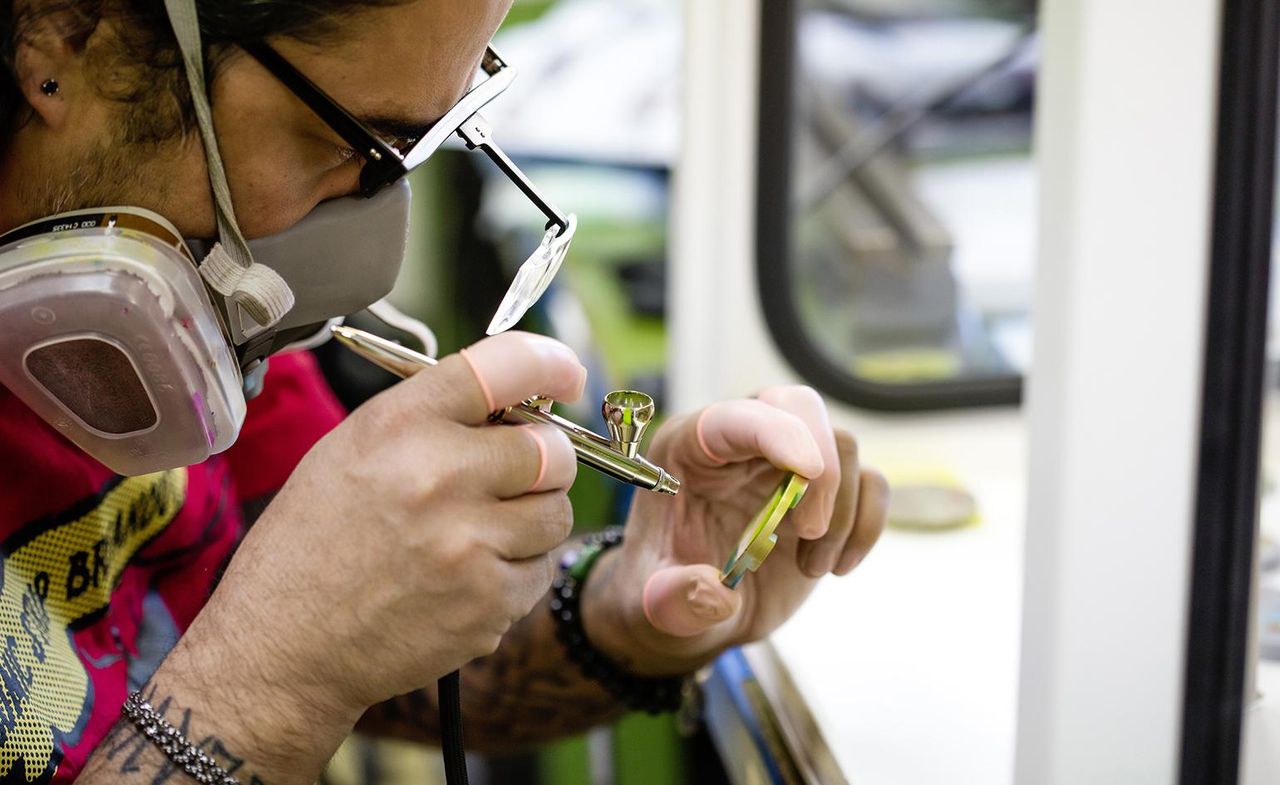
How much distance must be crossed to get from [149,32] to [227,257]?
0.53ft

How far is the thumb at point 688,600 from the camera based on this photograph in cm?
89

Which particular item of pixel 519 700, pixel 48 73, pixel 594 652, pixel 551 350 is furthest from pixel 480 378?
pixel 519 700

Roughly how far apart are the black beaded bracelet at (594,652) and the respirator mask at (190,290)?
1.25ft

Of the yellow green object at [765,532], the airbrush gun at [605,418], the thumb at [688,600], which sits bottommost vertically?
the thumb at [688,600]

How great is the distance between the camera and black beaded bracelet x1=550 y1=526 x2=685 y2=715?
3.81 ft

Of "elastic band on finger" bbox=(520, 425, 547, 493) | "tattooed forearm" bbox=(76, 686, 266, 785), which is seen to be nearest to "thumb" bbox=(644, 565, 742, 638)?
"elastic band on finger" bbox=(520, 425, 547, 493)

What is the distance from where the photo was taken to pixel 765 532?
83 centimetres

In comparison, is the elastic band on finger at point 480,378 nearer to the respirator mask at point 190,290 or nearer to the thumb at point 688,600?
the respirator mask at point 190,290

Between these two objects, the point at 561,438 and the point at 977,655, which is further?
the point at 977,655

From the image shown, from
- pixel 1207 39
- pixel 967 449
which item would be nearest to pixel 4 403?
pixel 1207 39

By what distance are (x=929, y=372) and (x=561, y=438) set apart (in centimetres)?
142

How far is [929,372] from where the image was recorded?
6.78ft

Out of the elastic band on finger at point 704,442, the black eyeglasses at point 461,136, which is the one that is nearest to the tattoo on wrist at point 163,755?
the black eyeglasses at point 461,136

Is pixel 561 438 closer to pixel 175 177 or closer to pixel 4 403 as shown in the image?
pixel 175 177
